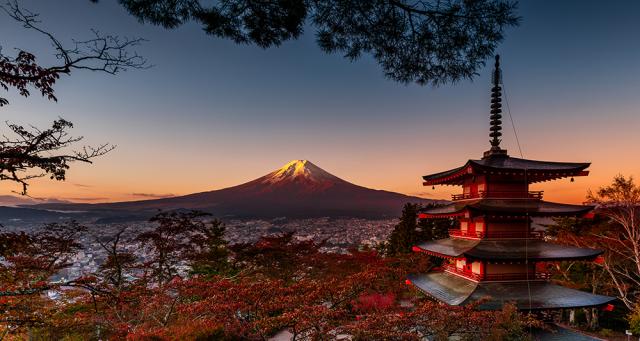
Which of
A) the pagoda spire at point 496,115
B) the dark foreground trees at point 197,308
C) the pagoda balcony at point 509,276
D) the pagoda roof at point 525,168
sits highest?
the pagoda spire at point 496,115

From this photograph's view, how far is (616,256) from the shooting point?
54.7ft

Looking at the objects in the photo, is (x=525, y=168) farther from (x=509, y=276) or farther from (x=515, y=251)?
(x=509, y=276)

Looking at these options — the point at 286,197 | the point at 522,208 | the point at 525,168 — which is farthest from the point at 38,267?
the point at 286,197

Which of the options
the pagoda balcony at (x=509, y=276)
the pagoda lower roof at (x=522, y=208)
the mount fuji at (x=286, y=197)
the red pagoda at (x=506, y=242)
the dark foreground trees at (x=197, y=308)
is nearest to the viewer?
the dark foreground trees at (x=197, y=308)

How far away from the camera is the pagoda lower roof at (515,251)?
1016 cm

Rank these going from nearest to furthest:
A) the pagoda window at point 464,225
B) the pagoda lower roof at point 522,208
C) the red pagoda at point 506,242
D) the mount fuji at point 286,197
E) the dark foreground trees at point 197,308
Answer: the dark foreground trees at point 197,308 < the red pagoda at point 506,242 < the pagoda lower roof at point 522,208 < the pagoda window at point 464,225 < the mount fuji at point 286,197

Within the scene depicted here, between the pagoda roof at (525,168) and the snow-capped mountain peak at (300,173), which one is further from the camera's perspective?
the snow-capped mountain peak at (300,173)

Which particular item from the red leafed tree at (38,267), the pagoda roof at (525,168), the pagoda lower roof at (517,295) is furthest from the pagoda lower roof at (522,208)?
the red leafed tree at (38,267)

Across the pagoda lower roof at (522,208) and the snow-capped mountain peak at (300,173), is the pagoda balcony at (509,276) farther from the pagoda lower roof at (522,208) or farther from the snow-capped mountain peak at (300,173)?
the snow-capped mountain peak at (300,173)

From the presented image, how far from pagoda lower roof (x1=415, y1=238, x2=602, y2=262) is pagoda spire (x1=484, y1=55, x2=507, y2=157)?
331 cm

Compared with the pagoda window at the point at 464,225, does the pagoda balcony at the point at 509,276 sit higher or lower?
lower

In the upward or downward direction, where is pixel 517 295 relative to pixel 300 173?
downward

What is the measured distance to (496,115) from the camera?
12.2m

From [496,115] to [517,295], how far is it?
6418 mm
